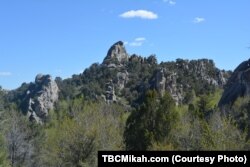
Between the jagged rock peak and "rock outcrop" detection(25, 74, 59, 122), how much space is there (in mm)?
21435

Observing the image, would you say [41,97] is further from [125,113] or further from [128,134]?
[128,134]

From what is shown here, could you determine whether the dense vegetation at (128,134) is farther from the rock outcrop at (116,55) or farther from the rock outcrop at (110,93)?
the rock outcrop at (116,55)

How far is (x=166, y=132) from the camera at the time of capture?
4712 cm

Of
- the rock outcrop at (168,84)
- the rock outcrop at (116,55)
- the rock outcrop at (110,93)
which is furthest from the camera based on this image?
the rock outcrop at (116,55)

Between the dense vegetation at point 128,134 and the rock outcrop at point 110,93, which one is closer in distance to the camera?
the dense vegetation at point 128,134

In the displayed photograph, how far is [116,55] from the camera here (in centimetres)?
16762

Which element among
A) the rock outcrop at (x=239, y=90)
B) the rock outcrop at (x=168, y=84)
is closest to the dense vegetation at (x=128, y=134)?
the rock outcrop at (x=239, y=90)

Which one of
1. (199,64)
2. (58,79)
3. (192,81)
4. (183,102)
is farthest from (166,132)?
(58,79)

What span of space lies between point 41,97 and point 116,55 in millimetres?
35011

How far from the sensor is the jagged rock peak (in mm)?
161625

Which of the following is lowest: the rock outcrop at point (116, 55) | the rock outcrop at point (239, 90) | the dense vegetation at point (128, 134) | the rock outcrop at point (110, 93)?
the dense vegetation at point (128, 134)

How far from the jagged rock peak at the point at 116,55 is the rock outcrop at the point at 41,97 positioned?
21435 millimetres

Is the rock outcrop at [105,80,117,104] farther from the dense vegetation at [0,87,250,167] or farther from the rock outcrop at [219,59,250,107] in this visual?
the dense vegetation at [0,87,250,167]

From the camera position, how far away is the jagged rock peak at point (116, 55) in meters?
162
